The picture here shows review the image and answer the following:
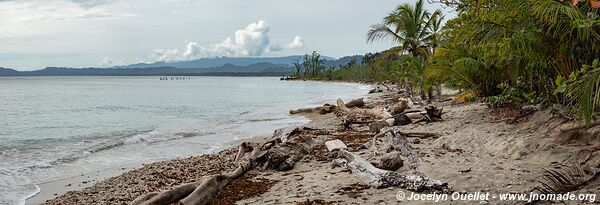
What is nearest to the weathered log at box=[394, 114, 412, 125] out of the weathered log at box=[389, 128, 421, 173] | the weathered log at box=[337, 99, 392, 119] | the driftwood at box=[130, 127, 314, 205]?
the weathered log at box=[337, 99, 392, 119]

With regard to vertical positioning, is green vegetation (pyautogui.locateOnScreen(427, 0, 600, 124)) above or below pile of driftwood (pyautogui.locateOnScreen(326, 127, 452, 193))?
above

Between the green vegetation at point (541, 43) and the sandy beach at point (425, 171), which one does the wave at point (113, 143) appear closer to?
the sandy beach at point (425, 171)

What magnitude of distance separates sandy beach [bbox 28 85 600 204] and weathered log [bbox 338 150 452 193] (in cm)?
10

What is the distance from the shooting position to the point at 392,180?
5570 mm

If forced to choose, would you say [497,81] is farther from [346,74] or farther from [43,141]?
[346,74]

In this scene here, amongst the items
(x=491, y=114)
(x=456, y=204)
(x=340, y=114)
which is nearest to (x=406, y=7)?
(x=340, y=114)

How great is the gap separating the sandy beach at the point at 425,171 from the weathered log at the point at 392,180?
10 centimetres

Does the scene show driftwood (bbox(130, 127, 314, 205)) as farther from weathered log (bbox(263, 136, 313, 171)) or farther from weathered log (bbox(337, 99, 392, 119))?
weathered log (bbox(337, 99, 392, 119))

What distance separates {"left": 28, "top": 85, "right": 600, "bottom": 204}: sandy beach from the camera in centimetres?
540

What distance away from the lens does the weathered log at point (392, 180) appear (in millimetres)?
5195

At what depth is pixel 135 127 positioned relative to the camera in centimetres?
2269

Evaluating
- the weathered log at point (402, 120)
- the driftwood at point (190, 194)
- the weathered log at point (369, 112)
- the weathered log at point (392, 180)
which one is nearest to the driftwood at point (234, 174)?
the driftwood at point (190, 194)

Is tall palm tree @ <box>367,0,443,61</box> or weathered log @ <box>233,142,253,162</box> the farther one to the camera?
tall palm tree @ <box>367,0,443,61</box>

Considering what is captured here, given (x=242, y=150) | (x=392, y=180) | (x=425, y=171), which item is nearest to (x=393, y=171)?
(x=425, y=171)
